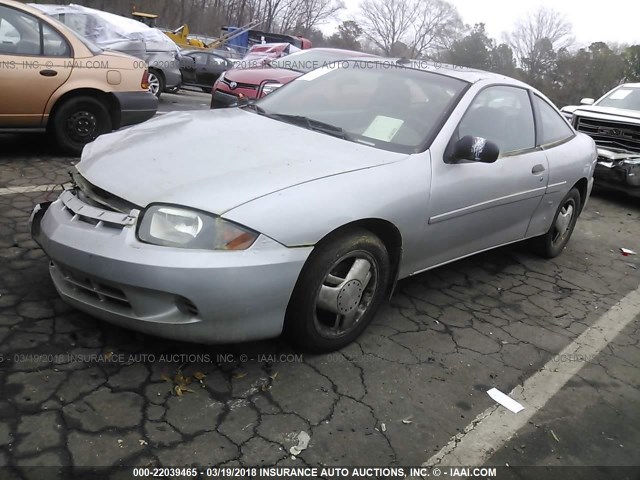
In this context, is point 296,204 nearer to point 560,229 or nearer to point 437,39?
point 560,229

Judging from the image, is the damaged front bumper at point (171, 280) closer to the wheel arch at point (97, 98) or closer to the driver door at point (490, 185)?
the driver door at point (490, 185)

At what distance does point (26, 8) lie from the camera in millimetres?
5273

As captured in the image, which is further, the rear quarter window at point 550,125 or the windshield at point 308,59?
the windshield at point 308,59

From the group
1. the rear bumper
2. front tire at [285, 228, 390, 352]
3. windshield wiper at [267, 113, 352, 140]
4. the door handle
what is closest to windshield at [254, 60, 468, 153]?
windshield wiper at [267, 113, 352, 140]

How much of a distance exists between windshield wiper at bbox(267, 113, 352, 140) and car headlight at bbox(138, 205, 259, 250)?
1.14m

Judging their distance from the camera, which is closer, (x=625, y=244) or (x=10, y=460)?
(x=10, y=460)

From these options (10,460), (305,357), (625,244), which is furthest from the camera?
(625,244)

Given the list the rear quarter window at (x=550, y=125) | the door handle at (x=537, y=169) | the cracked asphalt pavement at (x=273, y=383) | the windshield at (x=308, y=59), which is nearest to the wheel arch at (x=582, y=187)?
the rear quarter window at (x=550, y=125)

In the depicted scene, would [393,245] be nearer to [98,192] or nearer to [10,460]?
[98,192]

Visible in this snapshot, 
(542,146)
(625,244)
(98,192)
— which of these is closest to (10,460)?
(98,192)

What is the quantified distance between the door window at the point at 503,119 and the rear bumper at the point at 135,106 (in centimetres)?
390

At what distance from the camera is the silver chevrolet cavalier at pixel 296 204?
7.72 feet

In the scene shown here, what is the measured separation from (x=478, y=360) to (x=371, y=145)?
1.38 metres

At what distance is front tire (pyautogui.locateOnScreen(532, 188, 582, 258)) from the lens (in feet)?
15.5
